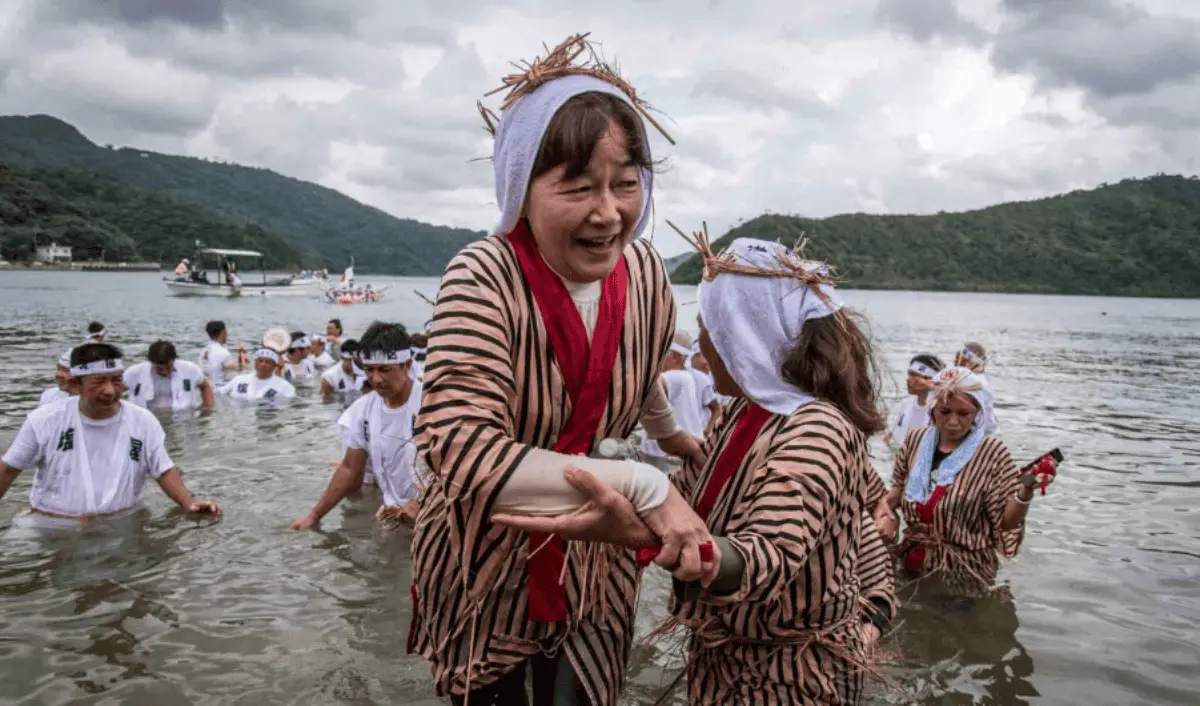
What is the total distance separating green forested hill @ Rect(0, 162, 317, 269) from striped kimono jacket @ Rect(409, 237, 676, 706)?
147m

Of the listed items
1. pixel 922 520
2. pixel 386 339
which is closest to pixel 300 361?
pixel 386 339

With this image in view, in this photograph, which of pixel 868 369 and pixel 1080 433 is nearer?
pixel 868 369

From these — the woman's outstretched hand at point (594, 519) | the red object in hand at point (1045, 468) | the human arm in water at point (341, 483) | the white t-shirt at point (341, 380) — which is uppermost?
the woman's outstretched hand at point (594, 519)

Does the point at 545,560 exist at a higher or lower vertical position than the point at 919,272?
lower

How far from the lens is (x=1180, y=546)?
850 centimetres

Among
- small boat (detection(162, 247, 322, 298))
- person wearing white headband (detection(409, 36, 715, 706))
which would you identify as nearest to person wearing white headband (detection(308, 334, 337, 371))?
person wearing white headband (detection(409, 36, 715, 706))

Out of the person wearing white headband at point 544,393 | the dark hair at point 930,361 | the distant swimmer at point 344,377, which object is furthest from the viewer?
the distant swimmer at point 344,377

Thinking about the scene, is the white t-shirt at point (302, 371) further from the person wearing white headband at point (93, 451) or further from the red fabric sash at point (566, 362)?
the red fabric sash at point (566, 362)

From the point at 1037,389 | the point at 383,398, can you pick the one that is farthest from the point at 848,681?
the point at 1037,389

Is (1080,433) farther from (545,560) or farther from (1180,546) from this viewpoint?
(545,560)

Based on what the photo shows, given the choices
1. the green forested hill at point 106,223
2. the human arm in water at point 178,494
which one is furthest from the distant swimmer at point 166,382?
the green forested hill at point 106,223

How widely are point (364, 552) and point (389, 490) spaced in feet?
2.04

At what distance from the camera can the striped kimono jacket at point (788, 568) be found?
2.02 metres

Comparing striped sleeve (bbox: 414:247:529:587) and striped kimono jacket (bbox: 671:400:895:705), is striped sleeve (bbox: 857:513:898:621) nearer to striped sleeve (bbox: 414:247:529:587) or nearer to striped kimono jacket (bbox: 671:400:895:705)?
striped kimono jacket (bbox: 671:400:895:705)
